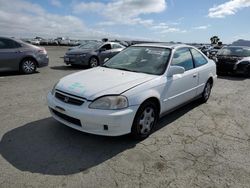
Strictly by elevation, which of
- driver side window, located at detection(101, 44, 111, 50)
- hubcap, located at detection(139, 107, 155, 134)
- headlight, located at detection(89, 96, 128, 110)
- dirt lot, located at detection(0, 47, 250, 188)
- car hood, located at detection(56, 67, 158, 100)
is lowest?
dirt lot, located at detection(0, 47, 250, 188)

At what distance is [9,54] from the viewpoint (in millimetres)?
9086

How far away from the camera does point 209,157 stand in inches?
138

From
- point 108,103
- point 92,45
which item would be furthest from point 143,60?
point 92,45

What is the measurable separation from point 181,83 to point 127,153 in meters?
1.94

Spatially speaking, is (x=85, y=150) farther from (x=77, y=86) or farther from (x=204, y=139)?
(x=204, y=139)

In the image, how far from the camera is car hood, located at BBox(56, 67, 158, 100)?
11.6ft

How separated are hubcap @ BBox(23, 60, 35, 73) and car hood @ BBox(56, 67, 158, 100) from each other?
620 centimetres

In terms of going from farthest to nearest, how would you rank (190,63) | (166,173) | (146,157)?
(190,63)
(146,157)
(166,173)

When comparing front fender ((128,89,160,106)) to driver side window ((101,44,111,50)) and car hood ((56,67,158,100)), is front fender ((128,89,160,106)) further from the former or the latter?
driver side window ((101,44,111,50))

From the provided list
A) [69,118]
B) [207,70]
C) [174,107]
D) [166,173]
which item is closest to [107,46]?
[207,70]

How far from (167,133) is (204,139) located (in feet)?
2.08

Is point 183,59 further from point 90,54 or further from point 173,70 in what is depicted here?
point 90,54

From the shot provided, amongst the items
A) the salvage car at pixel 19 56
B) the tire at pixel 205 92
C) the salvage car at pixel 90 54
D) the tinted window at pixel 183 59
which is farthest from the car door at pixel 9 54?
the tire at pixel 205 92

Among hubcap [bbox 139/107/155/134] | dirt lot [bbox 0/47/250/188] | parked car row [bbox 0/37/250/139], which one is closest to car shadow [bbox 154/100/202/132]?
dirt lot [bbox 0/47/250/188]
